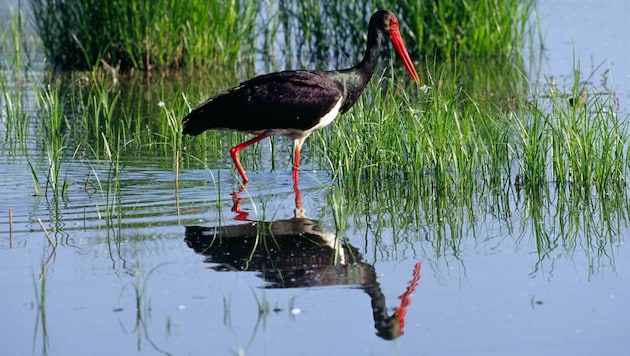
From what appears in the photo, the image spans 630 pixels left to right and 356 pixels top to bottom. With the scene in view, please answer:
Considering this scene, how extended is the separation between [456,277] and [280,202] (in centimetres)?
208

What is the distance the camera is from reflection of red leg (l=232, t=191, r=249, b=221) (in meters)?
7.48

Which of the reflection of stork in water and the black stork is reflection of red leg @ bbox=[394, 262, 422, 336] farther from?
the black stork

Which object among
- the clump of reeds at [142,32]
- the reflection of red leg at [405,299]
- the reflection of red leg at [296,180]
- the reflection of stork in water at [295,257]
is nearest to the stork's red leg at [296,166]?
the reflection of red leg at [296,180]

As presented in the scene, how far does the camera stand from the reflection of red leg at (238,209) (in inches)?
294

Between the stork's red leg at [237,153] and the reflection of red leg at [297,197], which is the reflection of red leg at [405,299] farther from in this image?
the stork's red leg at [237,153]

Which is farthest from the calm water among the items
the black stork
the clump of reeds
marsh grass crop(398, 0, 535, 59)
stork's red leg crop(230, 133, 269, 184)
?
marsh grass crop(398, 0, 535, 59)

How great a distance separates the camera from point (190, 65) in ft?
45.4

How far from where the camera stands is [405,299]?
567 centimetres

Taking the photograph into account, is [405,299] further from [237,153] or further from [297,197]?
[237,153]

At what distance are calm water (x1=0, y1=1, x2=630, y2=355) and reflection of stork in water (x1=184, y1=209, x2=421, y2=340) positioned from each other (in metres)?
0.02

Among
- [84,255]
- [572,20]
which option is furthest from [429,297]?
[572,20]

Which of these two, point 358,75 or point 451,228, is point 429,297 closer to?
point 451,228

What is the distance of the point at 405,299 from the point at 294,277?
0.63 metres

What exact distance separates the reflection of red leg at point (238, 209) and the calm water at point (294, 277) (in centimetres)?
4
